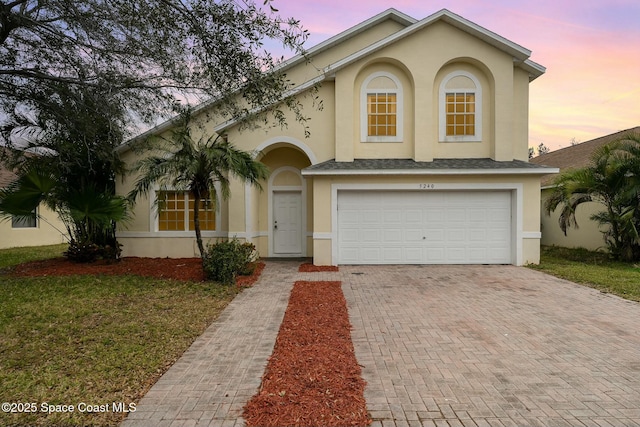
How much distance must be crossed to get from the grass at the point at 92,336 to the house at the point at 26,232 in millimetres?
11324

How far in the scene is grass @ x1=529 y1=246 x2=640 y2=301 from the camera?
8.73 m

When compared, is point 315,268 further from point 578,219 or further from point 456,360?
point 578,219

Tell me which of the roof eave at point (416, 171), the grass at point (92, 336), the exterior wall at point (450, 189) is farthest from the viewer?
the exterior wall at point (450, 189)

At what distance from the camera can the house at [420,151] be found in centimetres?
1170

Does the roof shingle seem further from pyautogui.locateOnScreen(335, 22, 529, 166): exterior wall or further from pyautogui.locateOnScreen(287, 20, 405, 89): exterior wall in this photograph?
pyautogui.locateOnScreen(287, 20, 405, 89): exterior wall

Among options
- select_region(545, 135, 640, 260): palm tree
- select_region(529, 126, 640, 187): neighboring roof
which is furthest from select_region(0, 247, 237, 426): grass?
select_region(529, 126, 640, 187): neighboring roof

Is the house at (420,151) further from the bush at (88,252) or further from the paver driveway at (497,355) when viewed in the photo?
the bush at (88,252)

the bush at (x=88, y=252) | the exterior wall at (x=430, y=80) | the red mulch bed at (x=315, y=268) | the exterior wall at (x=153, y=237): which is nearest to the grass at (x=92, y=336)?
the bush at (x=88, y=252)

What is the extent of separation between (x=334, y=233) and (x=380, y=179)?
2259 mm

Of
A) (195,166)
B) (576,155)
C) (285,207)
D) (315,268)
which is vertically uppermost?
(576,155)

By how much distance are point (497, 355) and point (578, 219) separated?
1484 centimetres

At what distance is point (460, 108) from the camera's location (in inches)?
492

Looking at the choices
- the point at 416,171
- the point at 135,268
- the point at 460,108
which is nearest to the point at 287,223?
the point at 416,171

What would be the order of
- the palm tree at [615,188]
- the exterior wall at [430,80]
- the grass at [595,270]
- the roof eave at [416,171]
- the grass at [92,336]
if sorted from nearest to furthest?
the grass at [92,336]
the grass at [595,270]
the roof eave at [416,171]
the palm tree at [615,188]
the exterior wall at [430,80]
